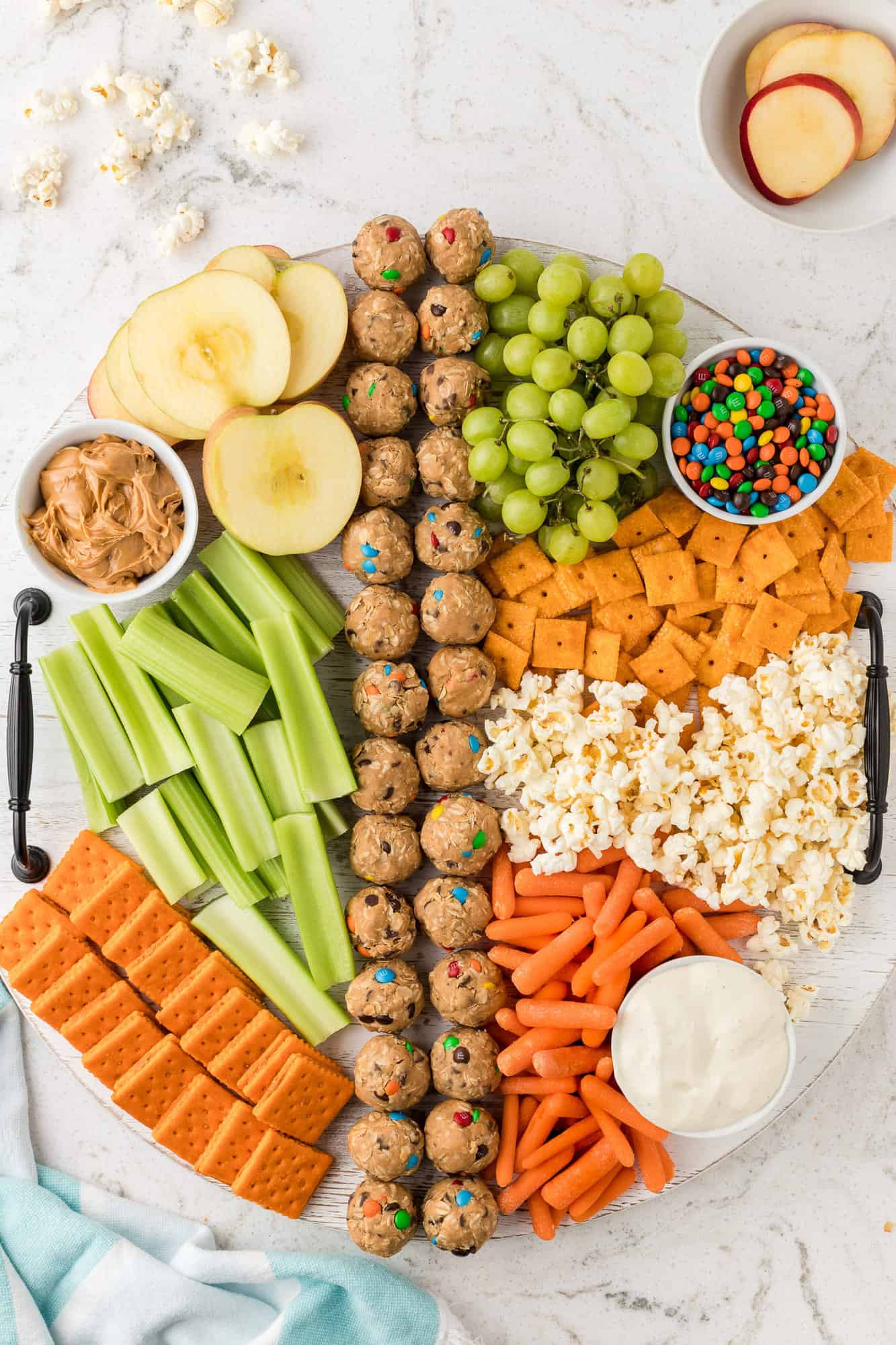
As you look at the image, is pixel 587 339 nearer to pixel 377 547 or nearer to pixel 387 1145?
pixel 377 547

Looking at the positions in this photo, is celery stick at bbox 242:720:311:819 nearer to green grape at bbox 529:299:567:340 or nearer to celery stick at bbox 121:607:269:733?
celery stick at bbox 121:607:269:733

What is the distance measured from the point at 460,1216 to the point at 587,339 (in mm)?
1779

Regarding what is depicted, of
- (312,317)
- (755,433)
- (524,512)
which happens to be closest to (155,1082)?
(524,512)

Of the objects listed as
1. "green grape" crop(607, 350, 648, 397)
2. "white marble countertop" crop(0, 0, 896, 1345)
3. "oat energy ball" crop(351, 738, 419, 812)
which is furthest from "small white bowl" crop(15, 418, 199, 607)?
"green grape" crop(607, 350, 648, 397)

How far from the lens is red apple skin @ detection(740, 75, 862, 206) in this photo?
82.9 inches

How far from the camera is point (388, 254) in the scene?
209cm

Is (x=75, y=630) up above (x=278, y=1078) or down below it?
above

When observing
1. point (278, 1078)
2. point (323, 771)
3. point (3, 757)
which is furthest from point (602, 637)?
point (3, 757)

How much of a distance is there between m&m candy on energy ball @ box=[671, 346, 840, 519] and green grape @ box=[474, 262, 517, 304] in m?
0.44

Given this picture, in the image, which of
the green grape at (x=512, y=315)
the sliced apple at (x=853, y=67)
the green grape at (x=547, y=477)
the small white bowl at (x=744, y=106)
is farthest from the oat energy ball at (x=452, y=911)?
the sliced apple at (x=853, y=67)

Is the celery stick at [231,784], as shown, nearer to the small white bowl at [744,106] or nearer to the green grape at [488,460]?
the green grape at [488,460]

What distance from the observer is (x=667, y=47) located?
2.43 metres

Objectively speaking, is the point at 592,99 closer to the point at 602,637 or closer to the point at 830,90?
the point at 830,90

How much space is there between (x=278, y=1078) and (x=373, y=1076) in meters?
0.23
